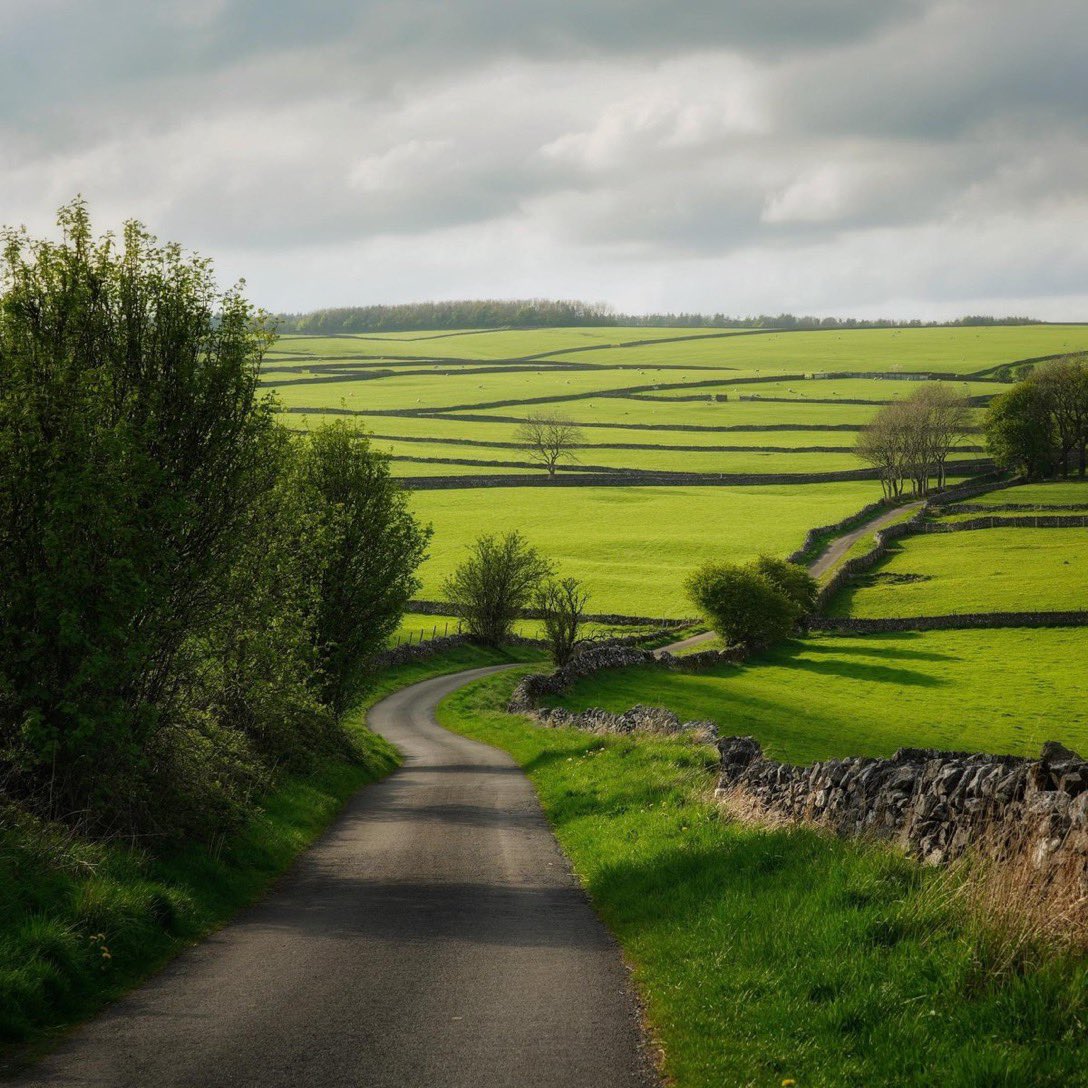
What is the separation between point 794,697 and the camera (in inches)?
2201

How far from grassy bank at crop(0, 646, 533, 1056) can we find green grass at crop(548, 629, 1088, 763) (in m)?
25.9

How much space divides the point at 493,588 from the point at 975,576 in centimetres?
3812

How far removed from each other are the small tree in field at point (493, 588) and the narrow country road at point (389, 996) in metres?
58.7

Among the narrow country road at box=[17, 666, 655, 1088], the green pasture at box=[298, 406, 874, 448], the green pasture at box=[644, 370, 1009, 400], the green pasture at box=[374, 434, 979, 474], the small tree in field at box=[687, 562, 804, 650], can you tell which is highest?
the green pasture at box=[644, 370, 1009, 400]

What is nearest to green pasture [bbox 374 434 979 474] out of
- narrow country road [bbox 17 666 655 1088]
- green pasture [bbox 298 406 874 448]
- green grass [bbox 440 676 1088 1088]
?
green pasture [bbox 298 406 874 448]

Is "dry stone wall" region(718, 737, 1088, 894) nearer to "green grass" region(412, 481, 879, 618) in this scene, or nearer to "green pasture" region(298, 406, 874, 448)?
"green grass" region(412, 481, 879, 618)

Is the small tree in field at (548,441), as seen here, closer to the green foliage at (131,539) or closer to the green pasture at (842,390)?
the green pasture at (842,390)

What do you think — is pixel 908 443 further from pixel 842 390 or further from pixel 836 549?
pixel 842 390

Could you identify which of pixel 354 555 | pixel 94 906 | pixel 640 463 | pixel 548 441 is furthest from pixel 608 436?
pixel 94 906

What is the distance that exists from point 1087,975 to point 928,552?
92.2 m

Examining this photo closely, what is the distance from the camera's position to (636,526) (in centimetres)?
11112

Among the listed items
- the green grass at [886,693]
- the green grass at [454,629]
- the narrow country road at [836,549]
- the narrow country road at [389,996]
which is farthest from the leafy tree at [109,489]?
the green grass at [454,629]

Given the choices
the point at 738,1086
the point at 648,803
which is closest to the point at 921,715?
the point at 648,803

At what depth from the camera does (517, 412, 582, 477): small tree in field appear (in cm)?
14275
